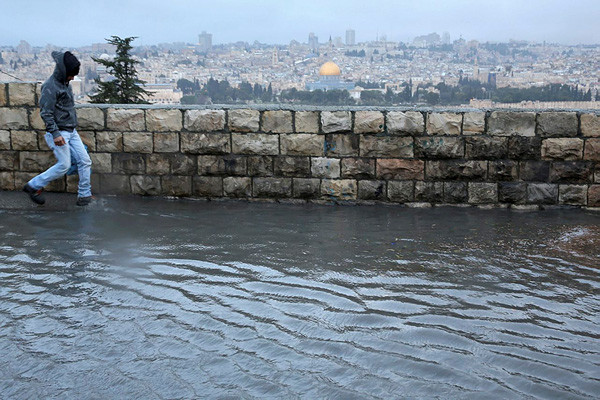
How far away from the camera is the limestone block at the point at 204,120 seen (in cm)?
769

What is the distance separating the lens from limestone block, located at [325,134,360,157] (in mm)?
7469

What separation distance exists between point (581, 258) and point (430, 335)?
7.28ft

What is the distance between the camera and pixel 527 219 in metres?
6.70

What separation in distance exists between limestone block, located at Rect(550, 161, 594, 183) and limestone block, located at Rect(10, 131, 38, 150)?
614 centimetres

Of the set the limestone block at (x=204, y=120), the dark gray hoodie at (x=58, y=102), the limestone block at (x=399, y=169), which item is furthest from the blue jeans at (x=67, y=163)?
the limestone block at (x=399, y=169)

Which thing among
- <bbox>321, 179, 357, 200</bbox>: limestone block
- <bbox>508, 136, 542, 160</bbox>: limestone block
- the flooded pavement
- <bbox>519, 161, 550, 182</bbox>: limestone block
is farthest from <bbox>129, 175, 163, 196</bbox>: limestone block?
<bbox>519, 161, 550, 182</bbox>: limestone block

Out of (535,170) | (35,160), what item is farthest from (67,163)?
(535,170)

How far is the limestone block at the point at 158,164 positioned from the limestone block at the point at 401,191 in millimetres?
2673

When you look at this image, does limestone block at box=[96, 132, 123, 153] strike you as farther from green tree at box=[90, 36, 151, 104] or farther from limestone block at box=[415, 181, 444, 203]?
green tree at box=[90, 36, 151, 104]

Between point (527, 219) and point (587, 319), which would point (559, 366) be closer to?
point (587, 319)

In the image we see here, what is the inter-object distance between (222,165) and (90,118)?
68.8 inches

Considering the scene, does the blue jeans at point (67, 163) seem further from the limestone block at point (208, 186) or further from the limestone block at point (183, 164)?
the limestone block at point (208, 186)

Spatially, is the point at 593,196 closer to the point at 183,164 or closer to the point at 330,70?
the point at 183,164

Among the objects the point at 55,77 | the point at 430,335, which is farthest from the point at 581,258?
the point at 55,77
